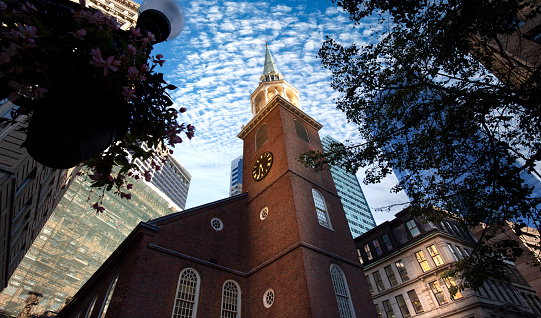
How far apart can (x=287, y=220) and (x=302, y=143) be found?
7.57 metres

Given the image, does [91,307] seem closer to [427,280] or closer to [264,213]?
[264,213]

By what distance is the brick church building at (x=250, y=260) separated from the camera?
13.3m

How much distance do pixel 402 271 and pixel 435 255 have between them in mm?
3825

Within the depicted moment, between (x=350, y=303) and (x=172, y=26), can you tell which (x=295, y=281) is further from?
(x=172, y=26)

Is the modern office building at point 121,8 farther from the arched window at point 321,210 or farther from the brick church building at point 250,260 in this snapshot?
the arched window at point 321,210

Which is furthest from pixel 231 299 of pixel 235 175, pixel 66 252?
pixel 235 175

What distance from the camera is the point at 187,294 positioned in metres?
14.3

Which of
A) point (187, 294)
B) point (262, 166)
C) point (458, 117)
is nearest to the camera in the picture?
point (458, 117)

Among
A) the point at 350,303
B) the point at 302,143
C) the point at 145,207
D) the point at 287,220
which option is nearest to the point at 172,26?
the point at 287,220

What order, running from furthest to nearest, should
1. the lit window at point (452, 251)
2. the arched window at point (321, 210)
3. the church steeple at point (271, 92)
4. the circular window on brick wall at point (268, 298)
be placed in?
1. the church steeple at point (271, 92)
2. the lit window at point (452, 251)
3. the arched window at point (321, 210)
4. the circular window on brick wall at point (268, 298)

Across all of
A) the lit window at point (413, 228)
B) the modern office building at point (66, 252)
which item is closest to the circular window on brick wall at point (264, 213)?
the lit window at point (413, 228)

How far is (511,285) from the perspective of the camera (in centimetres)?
3061

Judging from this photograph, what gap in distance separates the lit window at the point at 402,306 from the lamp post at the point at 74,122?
32.6 metres

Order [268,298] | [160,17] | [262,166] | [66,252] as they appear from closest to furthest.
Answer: [160,17]
[268,298]
[262,166]
[66,252]
